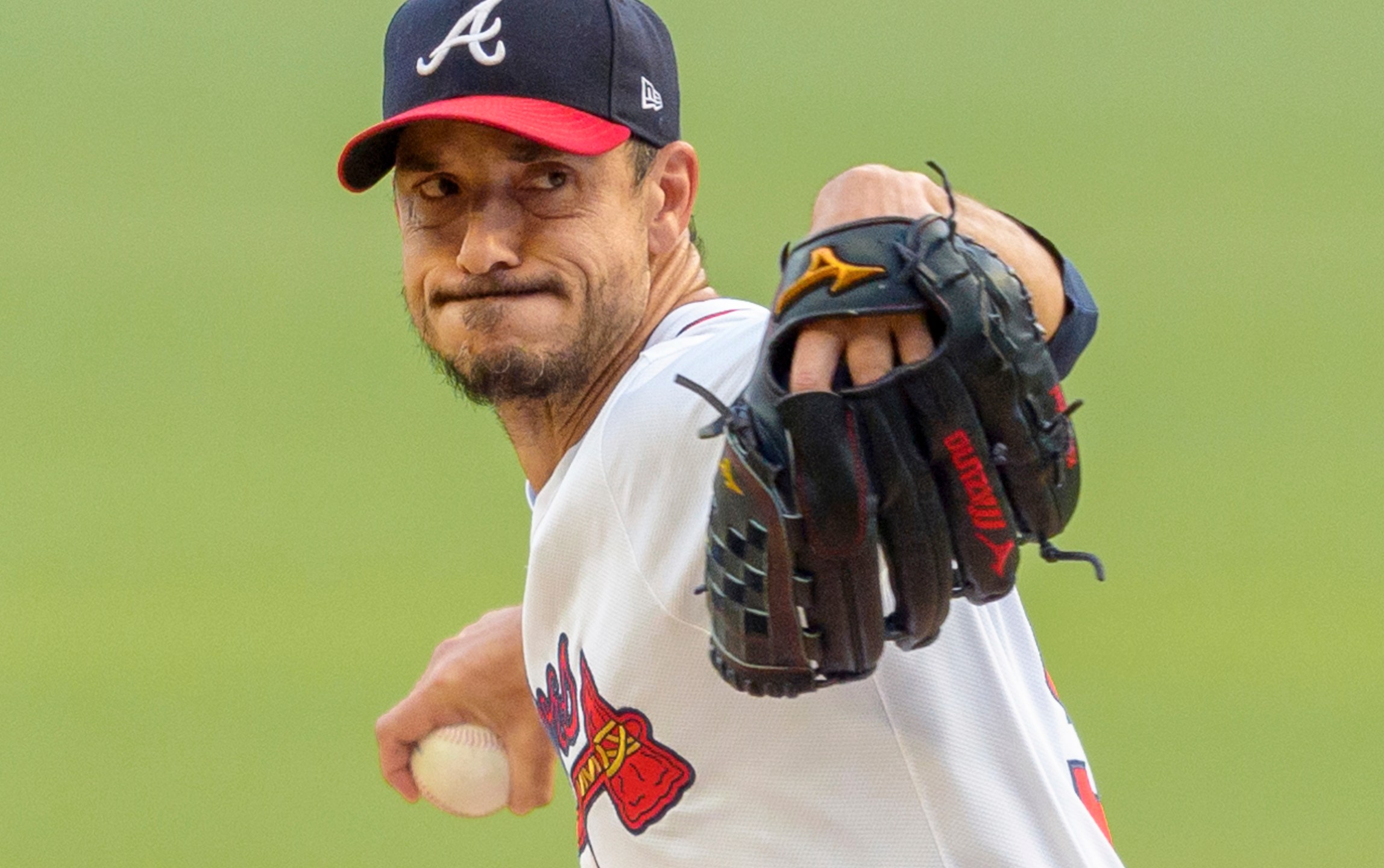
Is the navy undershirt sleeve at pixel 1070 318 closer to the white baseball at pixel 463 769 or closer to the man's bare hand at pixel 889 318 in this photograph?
the man's bare hand at pixel 889 318

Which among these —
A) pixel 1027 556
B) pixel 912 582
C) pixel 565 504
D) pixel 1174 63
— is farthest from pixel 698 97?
pixel 912 582

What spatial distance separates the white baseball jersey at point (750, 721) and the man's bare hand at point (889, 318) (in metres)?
0.15

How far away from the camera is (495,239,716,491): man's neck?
1.28m

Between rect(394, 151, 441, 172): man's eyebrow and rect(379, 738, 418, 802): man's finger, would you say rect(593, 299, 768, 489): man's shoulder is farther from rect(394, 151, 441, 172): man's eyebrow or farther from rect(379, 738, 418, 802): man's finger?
rect(379, 738, 418, 802): man's finger

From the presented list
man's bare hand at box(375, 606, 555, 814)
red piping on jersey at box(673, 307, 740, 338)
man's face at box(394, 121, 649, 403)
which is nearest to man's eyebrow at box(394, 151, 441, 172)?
man's face at box(394, 121, 649, 403)

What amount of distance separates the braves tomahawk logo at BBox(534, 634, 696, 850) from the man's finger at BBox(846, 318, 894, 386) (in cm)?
37

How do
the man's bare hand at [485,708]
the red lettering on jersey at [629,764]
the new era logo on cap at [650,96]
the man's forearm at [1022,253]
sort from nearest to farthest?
1. the man's forearm at [1022,253]
2. the red lettering on jersey at [629,764]
3. the new era logo on cap at [650,96]
4. the man's bare hand at [485,708]

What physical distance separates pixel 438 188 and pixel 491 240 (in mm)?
83

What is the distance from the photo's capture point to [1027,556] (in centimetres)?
351

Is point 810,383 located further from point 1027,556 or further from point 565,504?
point 1027,556

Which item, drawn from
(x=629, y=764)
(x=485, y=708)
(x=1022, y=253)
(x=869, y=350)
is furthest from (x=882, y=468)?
(x=485, y=708)

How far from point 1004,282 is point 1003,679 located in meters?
0.31

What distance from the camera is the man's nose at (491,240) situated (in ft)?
3.93

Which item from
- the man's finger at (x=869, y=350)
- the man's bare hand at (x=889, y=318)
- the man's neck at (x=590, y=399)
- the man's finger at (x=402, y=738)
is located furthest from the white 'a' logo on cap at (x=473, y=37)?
the man's finger at (x=402, y=738)
